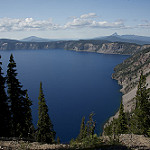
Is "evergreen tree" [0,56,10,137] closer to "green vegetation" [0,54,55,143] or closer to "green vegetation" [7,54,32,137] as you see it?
"green vegetation" [0,54,55,143]

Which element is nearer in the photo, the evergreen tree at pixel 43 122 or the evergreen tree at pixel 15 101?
the evergreen tree at pixel 15 101

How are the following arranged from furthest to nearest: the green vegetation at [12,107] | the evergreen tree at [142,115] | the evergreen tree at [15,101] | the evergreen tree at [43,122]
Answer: the evergreen tree at [43,122]
the evergreen tree at [142,115]
the evergreen tree at [15,101]
the green vegetation at [12,107]

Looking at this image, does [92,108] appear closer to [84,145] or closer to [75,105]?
[75,105]

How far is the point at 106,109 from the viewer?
4847 inches

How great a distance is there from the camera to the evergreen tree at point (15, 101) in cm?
2717

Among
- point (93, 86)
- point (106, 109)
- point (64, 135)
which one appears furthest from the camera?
point (93, 86)

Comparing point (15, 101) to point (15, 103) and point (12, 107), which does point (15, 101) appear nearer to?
point (15, 103)

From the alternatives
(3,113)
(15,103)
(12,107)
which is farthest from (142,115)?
(3,113)

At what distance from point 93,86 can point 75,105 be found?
56934mm

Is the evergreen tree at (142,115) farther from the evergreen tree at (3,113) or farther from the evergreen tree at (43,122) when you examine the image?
the evergreen tree at (3,113)

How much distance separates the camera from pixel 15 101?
27719mm

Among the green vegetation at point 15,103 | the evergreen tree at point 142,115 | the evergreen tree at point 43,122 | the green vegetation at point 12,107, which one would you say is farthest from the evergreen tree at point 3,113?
the evergreen tree at point 142,115

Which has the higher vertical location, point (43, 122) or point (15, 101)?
point (15, 101)

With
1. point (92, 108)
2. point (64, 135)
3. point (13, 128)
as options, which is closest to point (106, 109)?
point (92, 108)
